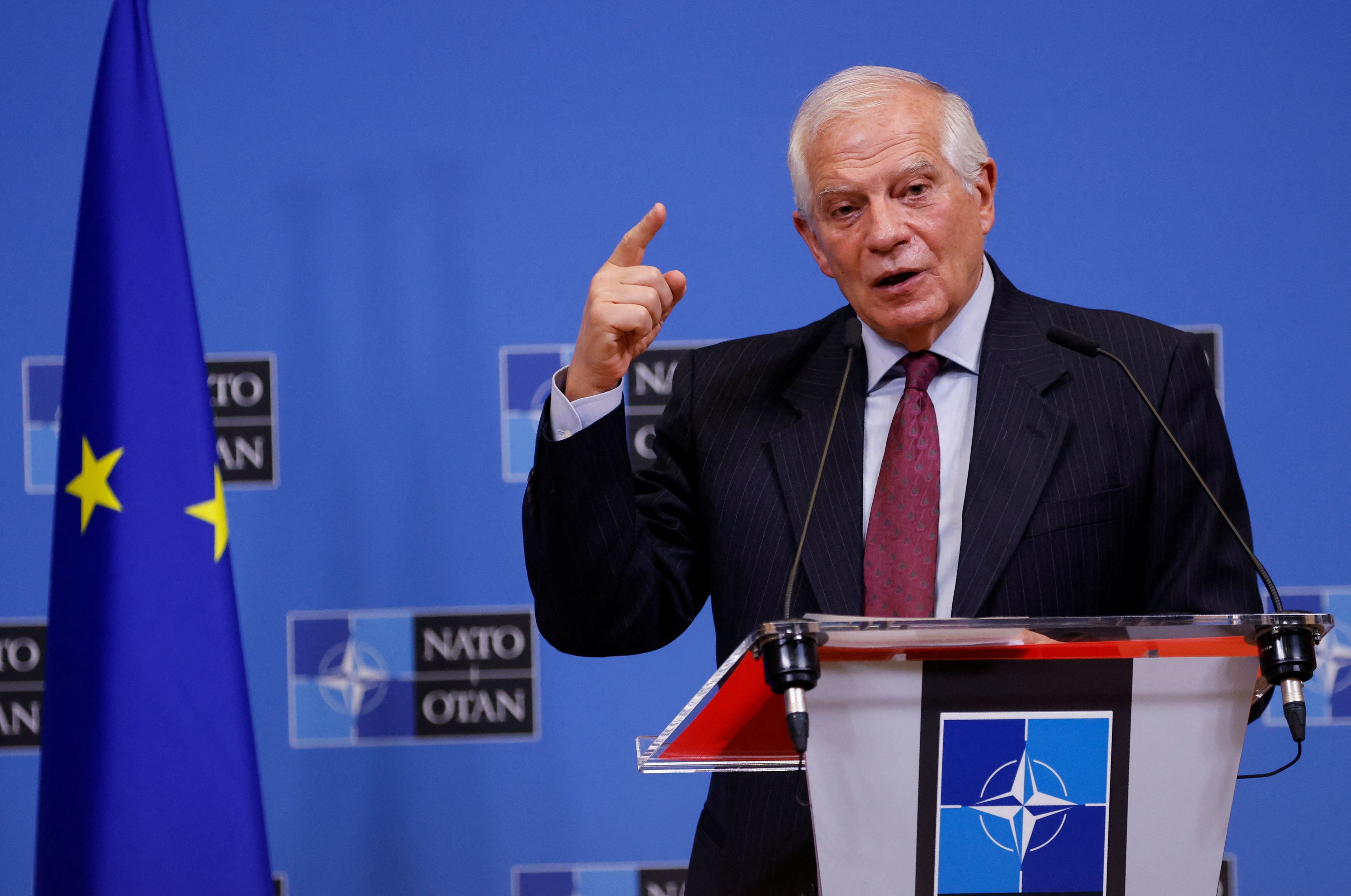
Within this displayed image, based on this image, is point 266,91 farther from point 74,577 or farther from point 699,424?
point 699,424

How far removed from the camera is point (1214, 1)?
2.41 metres

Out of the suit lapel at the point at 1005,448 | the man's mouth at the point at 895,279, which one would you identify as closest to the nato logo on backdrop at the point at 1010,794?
the suit lapel at the point at 1005,448

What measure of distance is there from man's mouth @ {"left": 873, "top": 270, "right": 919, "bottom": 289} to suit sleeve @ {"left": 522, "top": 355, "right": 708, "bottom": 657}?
0.35 metres

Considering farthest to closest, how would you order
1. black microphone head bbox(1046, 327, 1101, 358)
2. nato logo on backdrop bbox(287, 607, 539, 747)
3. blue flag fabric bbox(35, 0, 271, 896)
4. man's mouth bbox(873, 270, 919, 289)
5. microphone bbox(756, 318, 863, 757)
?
nato logo on backdrop bbox(287, 607, 539, 747)
blue flag fabric bbox(35, 0, 271, 896)
man's mouth bbox(873, 270, 919, 289)
black microphone head bbox(1046, 327, 1101, 358)
microphone bbox(756, 318, 863, 757)

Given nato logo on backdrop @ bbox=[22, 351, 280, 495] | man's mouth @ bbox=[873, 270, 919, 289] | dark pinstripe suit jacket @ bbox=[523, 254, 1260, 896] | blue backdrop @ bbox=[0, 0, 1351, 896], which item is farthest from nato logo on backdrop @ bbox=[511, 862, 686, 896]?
man's mouth @ bbox=[873, 270, 919, 289]

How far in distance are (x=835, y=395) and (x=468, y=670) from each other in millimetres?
1361

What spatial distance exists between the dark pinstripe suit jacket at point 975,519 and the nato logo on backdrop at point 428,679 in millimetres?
1113

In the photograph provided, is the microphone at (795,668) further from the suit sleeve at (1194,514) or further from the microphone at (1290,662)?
the suit sleeve at (1194,514)

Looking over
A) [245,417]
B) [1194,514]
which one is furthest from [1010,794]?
[245,417]

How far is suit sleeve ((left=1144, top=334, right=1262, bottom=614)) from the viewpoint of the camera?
1209 mm

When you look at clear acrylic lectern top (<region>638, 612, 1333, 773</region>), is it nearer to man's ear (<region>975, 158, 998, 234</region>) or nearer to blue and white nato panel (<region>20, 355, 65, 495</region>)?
man's ear (<region>975, 158, 998, 234</region>)

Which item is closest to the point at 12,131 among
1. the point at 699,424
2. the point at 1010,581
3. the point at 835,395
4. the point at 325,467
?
the point at 325,467

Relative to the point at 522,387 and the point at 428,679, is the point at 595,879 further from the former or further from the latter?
the point at 522,387

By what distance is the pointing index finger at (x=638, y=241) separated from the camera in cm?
128
